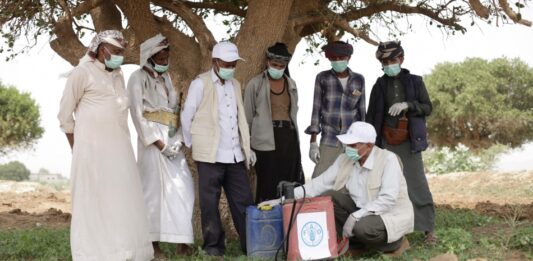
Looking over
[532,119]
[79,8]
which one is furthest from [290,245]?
[532,119]

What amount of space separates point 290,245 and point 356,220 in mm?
638

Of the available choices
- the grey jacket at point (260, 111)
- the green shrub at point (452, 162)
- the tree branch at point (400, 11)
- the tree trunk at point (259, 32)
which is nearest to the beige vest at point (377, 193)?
the grey jacket at point (260, 111)

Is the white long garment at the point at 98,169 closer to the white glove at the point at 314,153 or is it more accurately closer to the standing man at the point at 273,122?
the standing man at the point at 273,122

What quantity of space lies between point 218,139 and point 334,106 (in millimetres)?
1337

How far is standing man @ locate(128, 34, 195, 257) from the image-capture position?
6398mm

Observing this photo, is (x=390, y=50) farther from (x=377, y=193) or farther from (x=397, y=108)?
(x=377, y=193)

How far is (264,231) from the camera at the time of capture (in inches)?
242

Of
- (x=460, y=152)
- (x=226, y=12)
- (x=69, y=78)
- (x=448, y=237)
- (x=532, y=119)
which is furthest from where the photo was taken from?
(x=532, y=119)

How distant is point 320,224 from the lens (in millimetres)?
5984

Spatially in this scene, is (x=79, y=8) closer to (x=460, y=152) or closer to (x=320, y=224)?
(x=320, y=224)

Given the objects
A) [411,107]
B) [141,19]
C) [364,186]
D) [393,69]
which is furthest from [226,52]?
[141,19]

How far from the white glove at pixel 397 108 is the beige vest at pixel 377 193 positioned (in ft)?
2.77

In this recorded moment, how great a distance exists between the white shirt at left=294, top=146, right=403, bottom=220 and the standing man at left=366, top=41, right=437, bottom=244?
92cm

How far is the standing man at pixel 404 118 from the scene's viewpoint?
7.15 meters
